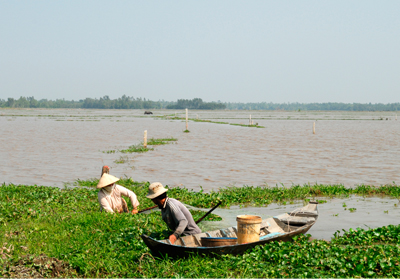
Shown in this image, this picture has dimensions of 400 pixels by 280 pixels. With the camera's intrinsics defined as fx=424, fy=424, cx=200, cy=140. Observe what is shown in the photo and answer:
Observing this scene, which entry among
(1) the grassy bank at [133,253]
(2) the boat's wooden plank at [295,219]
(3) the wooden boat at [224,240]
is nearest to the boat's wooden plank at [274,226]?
(3) the wooden boat at [224,240]

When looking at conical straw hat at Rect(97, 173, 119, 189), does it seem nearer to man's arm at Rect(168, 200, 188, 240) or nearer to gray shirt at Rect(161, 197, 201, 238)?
gray shirt at Rect(161, 197, 201, 238)

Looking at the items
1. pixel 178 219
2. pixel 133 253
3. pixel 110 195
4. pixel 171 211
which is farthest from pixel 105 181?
pixel 178 219

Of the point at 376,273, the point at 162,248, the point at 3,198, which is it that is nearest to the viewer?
the point at 376,273

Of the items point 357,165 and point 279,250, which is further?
point 357,165

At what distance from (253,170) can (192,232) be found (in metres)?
14.0

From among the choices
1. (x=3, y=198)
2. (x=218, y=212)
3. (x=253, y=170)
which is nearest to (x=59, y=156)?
(x=253, y=170)

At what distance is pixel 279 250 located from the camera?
8.02m

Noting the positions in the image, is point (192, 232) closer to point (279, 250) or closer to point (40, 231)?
point (279, 250)

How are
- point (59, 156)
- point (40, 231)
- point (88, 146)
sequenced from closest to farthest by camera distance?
point (40, 231) < point (59, 156) < point (88, 146)

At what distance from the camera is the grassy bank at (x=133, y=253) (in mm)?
7242

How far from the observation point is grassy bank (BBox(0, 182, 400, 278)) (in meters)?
7.24

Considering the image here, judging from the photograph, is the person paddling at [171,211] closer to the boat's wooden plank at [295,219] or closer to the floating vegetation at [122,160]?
the boat's wooden plank at [295,219]

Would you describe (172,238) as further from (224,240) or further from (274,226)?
(274,226)

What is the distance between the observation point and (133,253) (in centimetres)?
823
